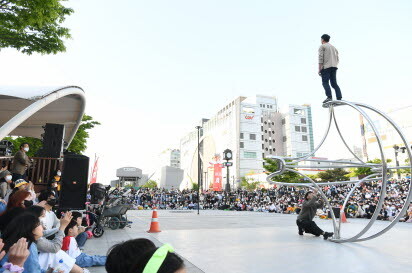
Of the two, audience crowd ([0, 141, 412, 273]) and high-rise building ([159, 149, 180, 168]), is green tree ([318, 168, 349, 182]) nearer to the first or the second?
audience crowd ([0, 141, 412, 273])

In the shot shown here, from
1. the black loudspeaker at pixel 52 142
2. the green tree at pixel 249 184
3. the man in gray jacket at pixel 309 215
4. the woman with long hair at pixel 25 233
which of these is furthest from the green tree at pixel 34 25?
the green tree at pixel 249 184

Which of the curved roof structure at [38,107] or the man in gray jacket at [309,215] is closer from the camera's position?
the man in gray jacket at [309,215]

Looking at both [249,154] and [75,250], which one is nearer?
[75,250]

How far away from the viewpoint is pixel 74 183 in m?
8.83

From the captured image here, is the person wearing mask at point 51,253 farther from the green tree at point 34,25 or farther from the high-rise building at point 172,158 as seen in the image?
the high-rise building at point 172,158

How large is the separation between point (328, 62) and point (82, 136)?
24.8 metres

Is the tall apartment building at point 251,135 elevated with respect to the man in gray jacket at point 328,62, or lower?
elevated

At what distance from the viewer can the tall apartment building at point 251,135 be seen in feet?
279

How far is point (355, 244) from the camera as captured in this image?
7348mm

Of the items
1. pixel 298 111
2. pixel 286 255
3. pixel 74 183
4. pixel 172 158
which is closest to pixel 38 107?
pixel 74 183

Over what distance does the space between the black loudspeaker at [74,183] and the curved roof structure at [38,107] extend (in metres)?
2.08

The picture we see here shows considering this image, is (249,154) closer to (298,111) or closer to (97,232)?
(298,111)

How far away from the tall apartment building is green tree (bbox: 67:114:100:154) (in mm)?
55665

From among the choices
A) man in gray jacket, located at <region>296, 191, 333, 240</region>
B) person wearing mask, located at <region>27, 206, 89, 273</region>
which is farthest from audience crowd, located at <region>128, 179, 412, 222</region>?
person wearing mask, located at <region>27, 206, 89, 273</region>
